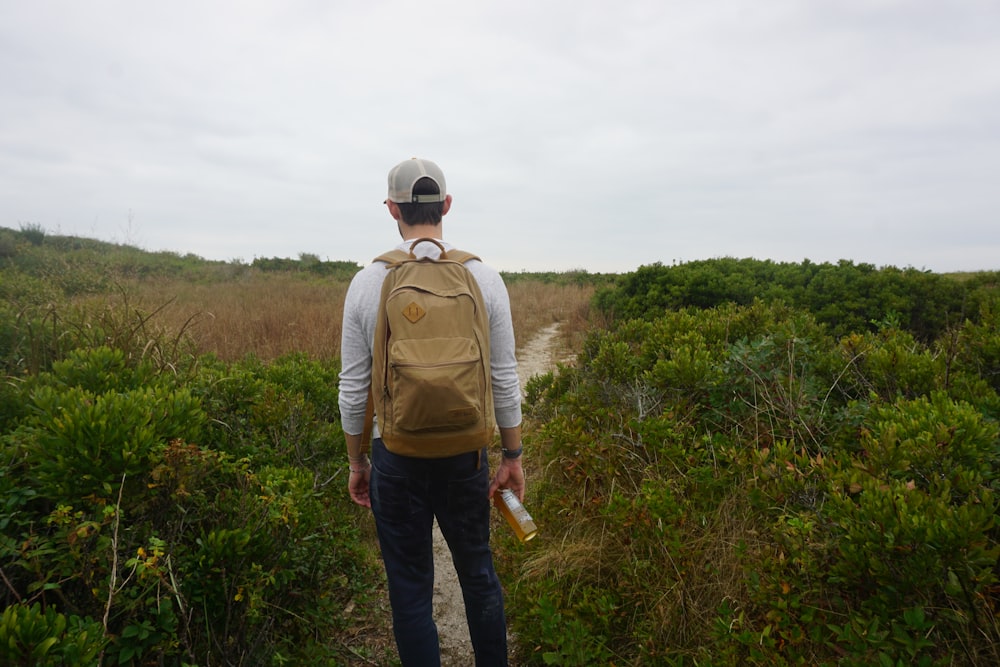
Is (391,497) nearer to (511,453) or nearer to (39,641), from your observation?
(511,453)

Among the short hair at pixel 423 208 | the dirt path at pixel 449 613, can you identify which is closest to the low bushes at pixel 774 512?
the dirt path at pixel 449 613

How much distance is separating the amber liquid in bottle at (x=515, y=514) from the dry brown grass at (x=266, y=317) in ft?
10.0

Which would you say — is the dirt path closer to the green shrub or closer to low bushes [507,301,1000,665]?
low bushes [507,301,1000,665]

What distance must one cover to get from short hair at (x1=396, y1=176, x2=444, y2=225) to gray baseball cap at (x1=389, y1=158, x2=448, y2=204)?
1cm

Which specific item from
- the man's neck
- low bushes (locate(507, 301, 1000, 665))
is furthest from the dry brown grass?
low bushes (locate(507, 301, 1000, 665))

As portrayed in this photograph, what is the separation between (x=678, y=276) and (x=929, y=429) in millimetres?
6285

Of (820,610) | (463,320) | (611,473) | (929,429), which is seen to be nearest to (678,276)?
(611,473)

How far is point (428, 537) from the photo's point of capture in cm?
201

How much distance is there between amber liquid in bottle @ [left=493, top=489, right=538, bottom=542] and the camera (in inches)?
79.0

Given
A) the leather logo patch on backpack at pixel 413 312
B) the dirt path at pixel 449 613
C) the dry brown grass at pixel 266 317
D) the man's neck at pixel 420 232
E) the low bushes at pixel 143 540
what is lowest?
the dirt path at pixel 449 613

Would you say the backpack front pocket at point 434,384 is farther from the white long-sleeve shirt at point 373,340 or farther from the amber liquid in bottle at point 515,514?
the amber liquid in bottle at point 515,514

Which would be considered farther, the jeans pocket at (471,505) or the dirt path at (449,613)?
the dirt path at (449,613)

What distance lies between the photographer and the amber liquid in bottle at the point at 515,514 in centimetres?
201

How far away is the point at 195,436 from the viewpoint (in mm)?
2477
